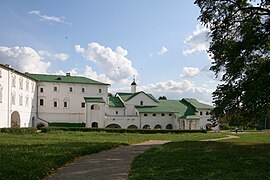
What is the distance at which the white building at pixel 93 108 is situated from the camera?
63062 mm

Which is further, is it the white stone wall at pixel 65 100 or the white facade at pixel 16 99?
the white stone wall at pixel 65 100

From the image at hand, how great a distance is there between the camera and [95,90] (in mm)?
67562

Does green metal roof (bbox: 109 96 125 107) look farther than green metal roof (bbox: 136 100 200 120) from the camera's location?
Yes

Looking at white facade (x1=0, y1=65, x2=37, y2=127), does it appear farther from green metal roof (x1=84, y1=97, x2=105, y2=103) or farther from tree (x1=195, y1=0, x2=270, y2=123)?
tree (x1=195, y1=0, x2=270, y2=123)

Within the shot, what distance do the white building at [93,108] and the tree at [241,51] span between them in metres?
43.0

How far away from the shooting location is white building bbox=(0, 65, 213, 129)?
63.1 m

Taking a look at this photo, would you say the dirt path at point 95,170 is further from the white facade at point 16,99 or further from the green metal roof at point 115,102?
the green metal roof at point 115,102

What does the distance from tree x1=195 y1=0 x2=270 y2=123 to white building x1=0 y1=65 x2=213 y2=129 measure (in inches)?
1691

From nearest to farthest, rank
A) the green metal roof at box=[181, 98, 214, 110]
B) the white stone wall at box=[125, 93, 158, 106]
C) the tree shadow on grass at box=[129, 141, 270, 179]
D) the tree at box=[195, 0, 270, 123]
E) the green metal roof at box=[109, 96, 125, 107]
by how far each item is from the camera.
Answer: the tree shadow on grass at box=[129, 141, 270, 179] → the tree at box=[195, 0, 270, 123] → the green metal roof at box=[109, 96, 125, 107] → the white stone wall at box=[125, 93, 158, 106] → the green metal roof at box=[181, 98, 214, 110]

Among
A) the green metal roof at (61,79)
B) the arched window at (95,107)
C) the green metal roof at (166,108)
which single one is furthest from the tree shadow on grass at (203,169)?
the green metal roof at (61,79)

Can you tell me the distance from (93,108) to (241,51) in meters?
47.4

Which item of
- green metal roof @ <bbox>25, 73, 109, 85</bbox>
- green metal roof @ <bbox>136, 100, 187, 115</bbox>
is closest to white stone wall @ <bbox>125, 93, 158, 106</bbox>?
green metal roof @ <bbox>136, 100, 187, 115</bbox>

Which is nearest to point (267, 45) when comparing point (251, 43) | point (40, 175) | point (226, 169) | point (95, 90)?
point (251, 43)

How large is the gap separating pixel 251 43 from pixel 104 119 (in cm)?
4751
